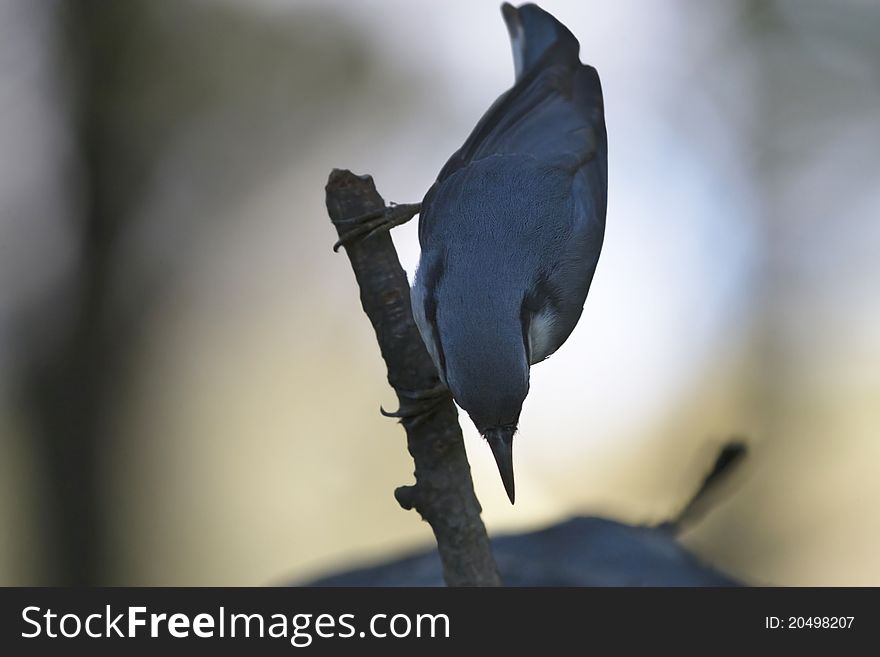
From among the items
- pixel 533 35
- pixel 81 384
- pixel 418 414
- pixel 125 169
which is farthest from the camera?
pixel 125 169

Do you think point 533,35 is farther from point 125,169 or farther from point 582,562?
point 125,169

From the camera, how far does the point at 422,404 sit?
2.48 metres

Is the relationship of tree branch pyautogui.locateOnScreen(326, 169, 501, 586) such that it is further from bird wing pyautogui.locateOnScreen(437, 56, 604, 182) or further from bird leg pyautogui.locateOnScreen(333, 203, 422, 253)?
bird wing pyautogui.locateOnScreen(437, 56, 604, 182)

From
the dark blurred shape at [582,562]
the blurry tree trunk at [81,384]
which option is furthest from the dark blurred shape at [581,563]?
the blurry tree trunk at [81,384]

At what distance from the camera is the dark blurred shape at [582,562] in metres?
3.08

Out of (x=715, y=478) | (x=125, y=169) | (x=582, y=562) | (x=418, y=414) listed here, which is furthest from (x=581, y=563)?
(x=125, y=169)

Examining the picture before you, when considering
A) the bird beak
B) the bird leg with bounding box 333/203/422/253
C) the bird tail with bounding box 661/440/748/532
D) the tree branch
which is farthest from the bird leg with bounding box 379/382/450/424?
the bird tail with bounding box 661/440/748/532

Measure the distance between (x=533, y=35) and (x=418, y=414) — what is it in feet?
5.69

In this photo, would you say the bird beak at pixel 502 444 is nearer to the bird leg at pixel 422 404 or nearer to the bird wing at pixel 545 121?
the bird leg at pixel 422 404

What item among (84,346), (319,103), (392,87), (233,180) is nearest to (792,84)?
(392,87)

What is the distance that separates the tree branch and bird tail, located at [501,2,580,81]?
1.22 m

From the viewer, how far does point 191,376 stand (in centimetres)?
563

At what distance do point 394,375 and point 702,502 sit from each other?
88cm

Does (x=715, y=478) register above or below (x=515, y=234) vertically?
below
